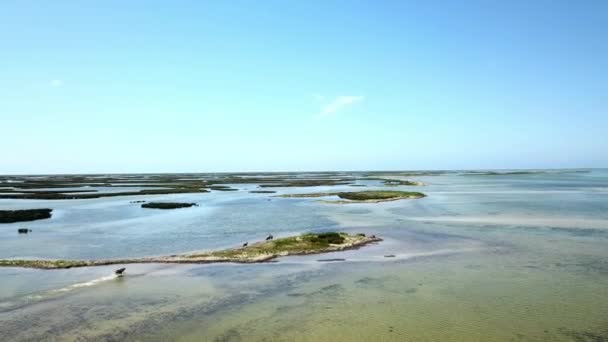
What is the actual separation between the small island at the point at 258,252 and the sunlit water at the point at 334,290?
3.84 ft

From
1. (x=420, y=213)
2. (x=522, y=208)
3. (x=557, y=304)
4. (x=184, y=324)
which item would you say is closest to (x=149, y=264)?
(x=184, y=324)

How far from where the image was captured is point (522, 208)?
50.8 m

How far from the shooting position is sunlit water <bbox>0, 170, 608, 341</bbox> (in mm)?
14648

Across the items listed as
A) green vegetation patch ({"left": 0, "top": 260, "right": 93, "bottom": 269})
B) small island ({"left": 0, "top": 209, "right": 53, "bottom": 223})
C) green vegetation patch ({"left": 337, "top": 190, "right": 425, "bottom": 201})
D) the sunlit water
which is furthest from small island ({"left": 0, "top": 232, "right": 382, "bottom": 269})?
green vegetation patch ({"left": 337, "top": 190, "right": 425, "bottom": 201})

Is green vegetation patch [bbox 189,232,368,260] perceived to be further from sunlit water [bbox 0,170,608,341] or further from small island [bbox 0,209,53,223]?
small island [bbox 0,209,53,223]

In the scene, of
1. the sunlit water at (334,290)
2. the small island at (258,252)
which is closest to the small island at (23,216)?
the sunlit water at (334,290)

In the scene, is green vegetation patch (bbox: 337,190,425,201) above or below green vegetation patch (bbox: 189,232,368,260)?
above

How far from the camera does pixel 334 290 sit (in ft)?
62.9

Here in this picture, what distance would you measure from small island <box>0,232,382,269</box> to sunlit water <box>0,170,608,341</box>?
1.17 metres

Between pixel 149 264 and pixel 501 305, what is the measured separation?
18.8 meters

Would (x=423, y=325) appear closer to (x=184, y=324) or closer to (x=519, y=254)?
(x=184, y=324)

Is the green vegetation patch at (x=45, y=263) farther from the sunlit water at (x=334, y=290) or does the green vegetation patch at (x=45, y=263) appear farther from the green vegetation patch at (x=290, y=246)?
the green vegetation patch at (x=290, y=246)

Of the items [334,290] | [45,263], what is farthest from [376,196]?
[45,263]

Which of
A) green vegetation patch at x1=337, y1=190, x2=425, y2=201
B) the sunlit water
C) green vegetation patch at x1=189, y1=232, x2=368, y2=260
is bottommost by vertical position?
the sunlit water
